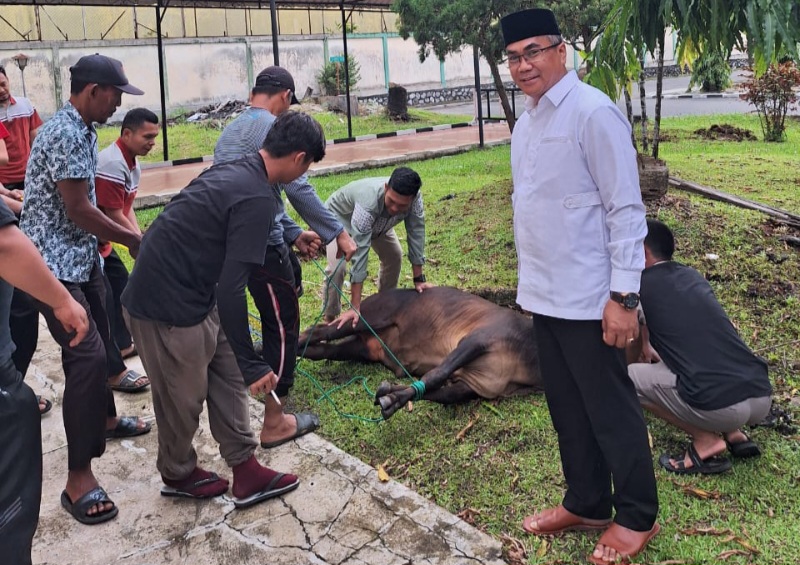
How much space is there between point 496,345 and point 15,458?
2876 mm

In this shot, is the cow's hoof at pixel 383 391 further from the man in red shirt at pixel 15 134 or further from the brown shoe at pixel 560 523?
the man in red shirt at pixel 15 134

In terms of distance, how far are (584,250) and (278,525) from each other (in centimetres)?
182

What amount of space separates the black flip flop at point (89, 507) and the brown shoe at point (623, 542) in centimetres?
218

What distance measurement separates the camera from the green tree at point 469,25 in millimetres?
10797

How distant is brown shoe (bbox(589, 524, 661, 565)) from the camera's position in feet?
9.68

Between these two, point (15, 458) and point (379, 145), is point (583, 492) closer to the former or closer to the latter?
point (15, 458)

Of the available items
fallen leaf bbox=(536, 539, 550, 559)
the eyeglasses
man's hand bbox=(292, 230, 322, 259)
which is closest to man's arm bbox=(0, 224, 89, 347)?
the eyeglasses

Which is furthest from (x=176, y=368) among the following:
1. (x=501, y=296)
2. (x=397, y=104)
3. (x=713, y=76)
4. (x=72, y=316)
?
(x=713, y=76)

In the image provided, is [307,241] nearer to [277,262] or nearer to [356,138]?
[277,262]

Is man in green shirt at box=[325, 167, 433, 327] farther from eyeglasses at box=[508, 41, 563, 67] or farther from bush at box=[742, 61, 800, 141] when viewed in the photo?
bush at box=[742, 61, 800, 141]

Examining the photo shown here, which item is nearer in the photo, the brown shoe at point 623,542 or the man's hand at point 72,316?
the man's hand at point 72,316

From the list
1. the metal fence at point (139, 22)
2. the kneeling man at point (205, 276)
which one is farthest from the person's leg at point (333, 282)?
the metal fence at point (139, 22)

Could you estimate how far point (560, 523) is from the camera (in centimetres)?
318

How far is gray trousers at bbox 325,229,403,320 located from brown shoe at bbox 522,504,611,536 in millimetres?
2496
